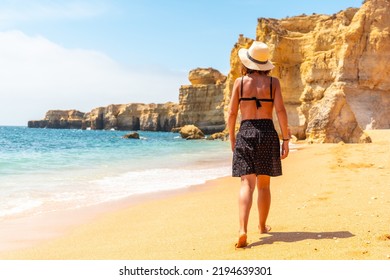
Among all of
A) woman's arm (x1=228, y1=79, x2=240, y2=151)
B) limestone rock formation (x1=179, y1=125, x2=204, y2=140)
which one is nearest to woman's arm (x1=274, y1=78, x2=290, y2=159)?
woman's arm (x1=228, y1=79, x2=240, y2=151)

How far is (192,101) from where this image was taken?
75562mm

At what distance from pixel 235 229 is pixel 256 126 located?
1.24 m

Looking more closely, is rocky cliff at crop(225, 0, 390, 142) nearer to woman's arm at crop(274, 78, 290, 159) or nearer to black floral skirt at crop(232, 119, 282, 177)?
woman's arm at crop(274, 78, 290, 159)

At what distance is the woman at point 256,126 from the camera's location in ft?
12.8

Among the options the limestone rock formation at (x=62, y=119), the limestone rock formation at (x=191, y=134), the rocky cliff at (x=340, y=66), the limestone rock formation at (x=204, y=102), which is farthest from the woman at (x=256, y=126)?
the limestone rock formation at (x=62, y=119)

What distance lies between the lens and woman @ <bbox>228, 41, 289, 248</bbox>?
12.8 ft

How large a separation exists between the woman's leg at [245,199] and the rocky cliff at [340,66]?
19824 millimetres

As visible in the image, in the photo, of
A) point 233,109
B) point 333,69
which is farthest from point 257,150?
point 333,69

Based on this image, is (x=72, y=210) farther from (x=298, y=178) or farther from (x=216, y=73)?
(x=216, y=73)

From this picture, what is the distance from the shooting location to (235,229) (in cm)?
443

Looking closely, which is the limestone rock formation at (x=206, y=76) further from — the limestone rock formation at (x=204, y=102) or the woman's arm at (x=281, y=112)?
the woman's arm at (x=281, y=112)

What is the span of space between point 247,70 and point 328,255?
6.39 feet

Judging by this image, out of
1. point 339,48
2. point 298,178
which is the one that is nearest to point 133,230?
point 298,178

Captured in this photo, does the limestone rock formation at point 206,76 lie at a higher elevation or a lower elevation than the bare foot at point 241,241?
higher
